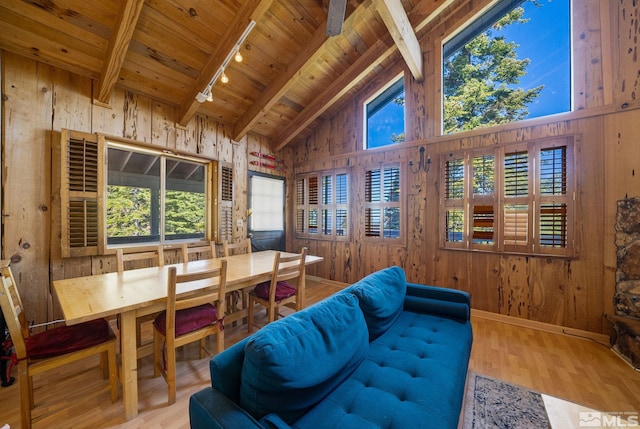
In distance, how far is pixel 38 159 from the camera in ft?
7.78

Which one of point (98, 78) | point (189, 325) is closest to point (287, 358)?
point (189, 325)

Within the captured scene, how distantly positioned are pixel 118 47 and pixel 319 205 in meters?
3.39

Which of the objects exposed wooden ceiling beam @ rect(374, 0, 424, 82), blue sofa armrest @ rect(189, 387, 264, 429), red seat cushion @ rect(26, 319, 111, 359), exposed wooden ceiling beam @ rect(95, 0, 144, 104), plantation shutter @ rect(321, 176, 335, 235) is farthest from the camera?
plantation shutter @ rect(321, 176, 335, 235)

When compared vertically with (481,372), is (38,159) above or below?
above

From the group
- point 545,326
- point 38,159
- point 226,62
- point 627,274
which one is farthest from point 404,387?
point 38,159

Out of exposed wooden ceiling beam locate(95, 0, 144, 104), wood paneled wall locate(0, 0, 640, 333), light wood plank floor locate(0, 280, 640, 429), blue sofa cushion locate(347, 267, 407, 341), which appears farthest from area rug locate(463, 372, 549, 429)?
exposed wooden ceiling beam locate(95, 0, 144, 104)

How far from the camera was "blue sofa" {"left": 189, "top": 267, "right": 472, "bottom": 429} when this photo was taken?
883mm

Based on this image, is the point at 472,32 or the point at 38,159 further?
the point at 472,32

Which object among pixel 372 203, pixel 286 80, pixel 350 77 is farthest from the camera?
pixel 372 203

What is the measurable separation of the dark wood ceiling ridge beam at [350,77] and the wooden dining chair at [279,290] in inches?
104

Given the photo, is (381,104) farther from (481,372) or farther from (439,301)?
(481,372)

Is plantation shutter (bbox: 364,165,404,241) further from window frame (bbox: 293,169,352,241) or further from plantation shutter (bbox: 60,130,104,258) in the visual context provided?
plantation shutter (bbox: 60,130,104,258)

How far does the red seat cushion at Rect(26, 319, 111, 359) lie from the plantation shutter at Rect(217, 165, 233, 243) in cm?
219

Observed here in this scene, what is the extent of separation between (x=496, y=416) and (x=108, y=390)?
275 centimetres
